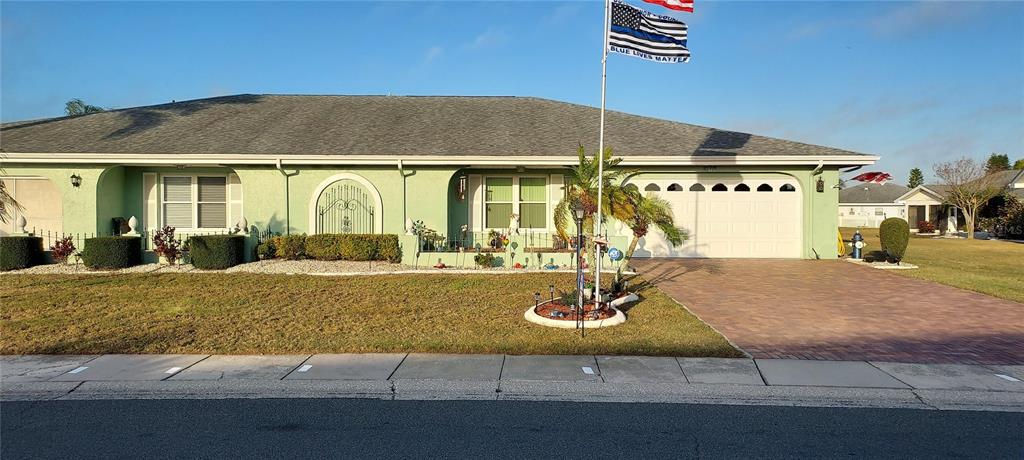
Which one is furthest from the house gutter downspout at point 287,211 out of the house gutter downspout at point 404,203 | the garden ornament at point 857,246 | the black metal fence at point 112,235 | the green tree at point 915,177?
the green tree at point 915,177

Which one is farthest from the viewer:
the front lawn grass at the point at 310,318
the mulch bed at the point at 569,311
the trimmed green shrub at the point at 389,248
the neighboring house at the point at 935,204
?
the neighboring house at the point at 935,204

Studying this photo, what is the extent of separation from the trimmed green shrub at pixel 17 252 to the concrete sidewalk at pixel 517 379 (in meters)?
9.57

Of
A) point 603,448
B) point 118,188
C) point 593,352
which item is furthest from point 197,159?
point 603,448

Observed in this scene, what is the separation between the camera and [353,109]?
20156mm

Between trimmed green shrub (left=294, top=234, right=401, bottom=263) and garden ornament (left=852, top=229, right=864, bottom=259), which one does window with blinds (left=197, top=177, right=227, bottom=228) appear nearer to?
trimmed green shrub (left=294, top=234, right=401, bottom=263)

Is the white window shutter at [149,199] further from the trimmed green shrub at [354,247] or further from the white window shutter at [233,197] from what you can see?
the trimmed green shrub at [354,247]

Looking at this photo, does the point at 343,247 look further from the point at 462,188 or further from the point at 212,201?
the point at 212,201

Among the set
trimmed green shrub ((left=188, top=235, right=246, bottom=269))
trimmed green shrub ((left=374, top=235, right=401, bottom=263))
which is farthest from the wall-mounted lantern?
trimmed green shrub ((left=188, top=235, right=246, bottom=269))

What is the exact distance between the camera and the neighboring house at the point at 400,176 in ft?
50.6

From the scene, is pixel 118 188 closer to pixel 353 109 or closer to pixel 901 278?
pixel 353 109

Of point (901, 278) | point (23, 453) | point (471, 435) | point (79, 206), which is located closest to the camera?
point (23, 453)

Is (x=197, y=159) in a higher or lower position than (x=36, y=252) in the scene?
higher

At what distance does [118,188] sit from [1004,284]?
22805mm

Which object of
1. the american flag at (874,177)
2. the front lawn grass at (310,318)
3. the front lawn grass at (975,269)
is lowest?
the front lawn grass at (310,318)
